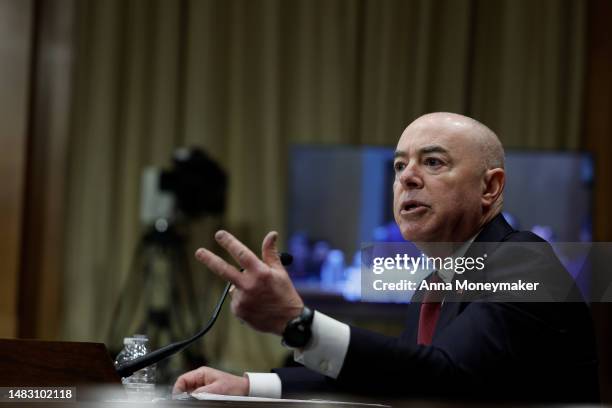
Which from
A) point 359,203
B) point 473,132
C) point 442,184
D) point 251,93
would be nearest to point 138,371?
point 442,184

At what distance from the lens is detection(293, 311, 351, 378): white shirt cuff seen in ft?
3.73

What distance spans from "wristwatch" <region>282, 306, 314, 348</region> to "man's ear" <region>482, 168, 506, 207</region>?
59 cm

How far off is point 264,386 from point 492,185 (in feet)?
1.85

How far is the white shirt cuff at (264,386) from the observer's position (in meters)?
1.47

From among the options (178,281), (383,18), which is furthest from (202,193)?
(383,18)

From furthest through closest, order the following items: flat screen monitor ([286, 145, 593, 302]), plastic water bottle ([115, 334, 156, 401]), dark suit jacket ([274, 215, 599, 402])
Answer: flat screen monitor ([286, 145, 593, 302]) < plastic water bottle ([115, 334, 156, 401]) < dark suit jacket ([274, 215, 599, 402])

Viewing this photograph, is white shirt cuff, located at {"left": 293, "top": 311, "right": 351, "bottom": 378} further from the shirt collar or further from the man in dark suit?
the shirt collar

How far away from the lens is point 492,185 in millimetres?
1592

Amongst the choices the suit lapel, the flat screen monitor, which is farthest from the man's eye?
the flat screen monitor

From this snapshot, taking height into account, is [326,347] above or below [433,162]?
below

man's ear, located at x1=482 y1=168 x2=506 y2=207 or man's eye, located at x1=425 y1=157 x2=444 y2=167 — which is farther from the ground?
man's eye, located at x1=425 y1=157 x2=444 y2=167

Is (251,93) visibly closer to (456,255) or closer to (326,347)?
(456,255)

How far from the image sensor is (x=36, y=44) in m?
5.03

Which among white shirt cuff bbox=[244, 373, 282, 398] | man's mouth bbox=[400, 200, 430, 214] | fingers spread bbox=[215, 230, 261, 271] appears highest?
man's mouth bbox=[400, 200, 430, 214]
